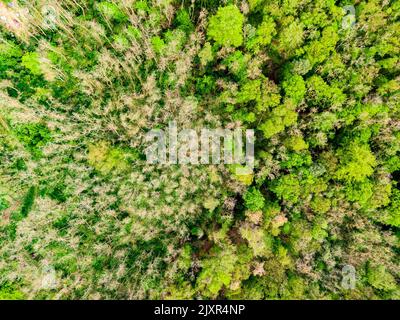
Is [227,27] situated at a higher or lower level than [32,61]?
higher

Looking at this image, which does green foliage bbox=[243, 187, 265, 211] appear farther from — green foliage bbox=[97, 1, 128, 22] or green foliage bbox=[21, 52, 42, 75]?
Answer: green foliage bbox=[21, 52, 42, 75]

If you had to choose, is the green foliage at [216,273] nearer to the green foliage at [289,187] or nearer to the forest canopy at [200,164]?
the forest canopy at [200,164]

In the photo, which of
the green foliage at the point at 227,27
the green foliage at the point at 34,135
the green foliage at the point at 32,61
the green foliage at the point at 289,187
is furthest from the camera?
the green foliage at the point at 34,135

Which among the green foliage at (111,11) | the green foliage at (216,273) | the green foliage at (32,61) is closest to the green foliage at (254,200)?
the green foliage at (216,273)

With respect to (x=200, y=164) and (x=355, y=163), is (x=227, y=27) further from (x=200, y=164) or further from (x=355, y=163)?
(x=355, y=163)

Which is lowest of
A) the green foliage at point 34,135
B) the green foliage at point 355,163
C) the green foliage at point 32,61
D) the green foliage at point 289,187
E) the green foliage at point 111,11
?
the green foliage at point 289,187

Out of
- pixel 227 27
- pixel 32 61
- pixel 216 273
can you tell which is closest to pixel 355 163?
pixel 216 273

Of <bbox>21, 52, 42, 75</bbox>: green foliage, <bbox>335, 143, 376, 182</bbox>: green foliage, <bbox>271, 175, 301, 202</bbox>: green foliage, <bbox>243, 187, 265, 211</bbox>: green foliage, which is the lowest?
<bbox>243, 187, 265, 211</bbox>: green foliage

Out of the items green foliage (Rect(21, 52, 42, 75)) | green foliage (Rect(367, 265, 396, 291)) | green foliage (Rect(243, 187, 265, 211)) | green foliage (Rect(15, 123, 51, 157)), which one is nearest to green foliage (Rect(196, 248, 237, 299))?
green foliage (Rect(243, 187, 265, 211))

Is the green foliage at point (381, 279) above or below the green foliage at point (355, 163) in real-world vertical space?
below

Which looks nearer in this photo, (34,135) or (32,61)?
(32,61)
